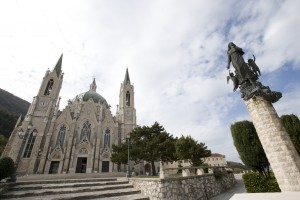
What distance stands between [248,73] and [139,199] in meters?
9.28

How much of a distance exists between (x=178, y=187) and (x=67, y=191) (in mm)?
6475

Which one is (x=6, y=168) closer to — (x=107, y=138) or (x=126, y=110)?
(x=107, y=138)

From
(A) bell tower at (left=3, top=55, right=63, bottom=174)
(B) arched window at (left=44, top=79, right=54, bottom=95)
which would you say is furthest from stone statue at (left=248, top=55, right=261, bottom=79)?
(B) arched window at (left=44, top=79, right=54, bottom=95)

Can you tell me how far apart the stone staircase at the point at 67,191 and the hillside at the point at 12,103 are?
74215mm

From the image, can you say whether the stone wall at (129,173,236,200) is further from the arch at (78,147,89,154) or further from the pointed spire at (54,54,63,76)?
the pointed spire at (54,54,63,76)

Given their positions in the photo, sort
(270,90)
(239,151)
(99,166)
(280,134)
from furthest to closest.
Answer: (99,166)
(239,151)
(270,90)
(280,134)

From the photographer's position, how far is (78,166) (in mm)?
28562

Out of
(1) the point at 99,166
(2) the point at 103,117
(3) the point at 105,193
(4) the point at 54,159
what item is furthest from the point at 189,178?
(2) the point at 103,117

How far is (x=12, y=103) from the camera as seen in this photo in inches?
2965

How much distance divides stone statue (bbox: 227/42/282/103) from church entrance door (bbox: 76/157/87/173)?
93.5 ft

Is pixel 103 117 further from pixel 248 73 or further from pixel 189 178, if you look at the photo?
pixel 248 73

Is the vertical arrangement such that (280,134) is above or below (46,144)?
below

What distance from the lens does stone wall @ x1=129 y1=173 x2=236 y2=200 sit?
9.12 m

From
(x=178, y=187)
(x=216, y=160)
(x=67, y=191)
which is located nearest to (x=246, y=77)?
(x=178, y=187)
